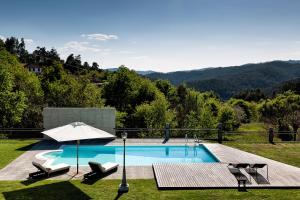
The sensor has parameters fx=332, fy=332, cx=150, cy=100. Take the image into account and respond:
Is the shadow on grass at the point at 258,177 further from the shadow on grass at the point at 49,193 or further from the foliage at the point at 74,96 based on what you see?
the foliage at the point at 74,96

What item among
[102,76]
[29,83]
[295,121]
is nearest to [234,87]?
[102,76]

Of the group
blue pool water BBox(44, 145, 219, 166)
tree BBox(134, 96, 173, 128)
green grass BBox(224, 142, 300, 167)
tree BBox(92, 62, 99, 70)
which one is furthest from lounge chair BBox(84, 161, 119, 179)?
tree BBox(92, 62, 99, 70)

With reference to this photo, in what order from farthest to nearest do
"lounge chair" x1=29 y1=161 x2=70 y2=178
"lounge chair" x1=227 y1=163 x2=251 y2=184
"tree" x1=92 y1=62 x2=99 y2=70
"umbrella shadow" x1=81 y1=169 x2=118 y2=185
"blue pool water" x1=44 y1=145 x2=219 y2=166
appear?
"tree" x1=92 y1=62 x2=99 y2=70
"blue pool water" x1=44 y1=145 x2=219 y2=166
"lounge chair" x1=29 y1=161 x2=70 y2=178
"umbrella shadow" x1=81 y1=169 x2=118 y2=185
"lounge chair" x1=227 y1=163 x2=251 y2=184

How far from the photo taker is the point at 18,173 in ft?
43.0

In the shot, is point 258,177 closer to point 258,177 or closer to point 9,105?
point 258,177

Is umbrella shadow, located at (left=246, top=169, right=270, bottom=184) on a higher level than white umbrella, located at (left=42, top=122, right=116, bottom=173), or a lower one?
lower

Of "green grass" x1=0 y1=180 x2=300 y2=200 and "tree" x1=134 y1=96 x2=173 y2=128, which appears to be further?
"tree" x1=134 y1=96 x2=173 y2=128

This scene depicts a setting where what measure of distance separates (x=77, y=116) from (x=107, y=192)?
1082cm

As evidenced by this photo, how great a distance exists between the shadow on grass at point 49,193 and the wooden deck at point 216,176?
2.83 meters

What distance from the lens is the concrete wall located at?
21047 mm

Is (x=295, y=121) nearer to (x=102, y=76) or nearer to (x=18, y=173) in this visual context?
(x=18, y=173)

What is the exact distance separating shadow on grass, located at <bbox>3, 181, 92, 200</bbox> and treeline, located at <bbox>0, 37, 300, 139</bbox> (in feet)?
60.3

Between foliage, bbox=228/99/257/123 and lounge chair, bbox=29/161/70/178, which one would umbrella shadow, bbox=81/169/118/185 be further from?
foliage, bbox=228/99/257/123


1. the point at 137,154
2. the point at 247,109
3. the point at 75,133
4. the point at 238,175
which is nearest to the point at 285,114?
the point at 137,154
